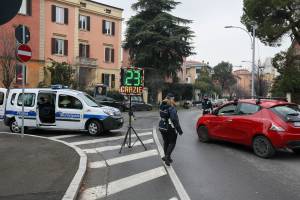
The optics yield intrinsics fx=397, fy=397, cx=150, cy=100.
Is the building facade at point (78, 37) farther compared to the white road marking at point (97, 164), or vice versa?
the building facade at point (78, 37)

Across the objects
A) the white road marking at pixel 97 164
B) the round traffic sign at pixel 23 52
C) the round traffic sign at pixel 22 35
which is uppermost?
the round traffic sign at pixel 22 35

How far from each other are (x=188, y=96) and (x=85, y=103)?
2145 inches

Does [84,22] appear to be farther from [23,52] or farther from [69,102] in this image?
[23,52]

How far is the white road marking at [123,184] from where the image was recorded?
7.00 meters

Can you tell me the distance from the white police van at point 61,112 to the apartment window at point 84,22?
1246 inches

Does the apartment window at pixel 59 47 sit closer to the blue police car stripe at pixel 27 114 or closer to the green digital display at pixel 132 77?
the blue police car stripe at pixel 27 114

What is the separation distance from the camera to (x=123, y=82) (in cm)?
1187

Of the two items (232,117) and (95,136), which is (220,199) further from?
(95,136)

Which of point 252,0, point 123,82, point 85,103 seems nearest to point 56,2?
point 252,0

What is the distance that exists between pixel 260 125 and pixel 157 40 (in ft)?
125

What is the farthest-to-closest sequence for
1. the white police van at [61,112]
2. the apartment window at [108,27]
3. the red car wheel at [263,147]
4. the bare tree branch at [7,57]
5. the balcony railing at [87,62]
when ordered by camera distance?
1. the apartment window at [108,27]
2. the balcony railing at [87,62]
3. the bare tree branch at [7,57]
4. the white police van at [61,112]
5. the red car wheel at [263,147]

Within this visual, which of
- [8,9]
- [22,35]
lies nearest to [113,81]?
[22,35]

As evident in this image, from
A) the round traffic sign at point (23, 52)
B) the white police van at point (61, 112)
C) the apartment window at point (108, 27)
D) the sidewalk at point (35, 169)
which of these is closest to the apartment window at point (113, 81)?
the apartment window at point (108, 27)

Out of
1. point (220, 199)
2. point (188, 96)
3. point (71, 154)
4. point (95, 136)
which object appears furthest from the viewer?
point (188, 96)
